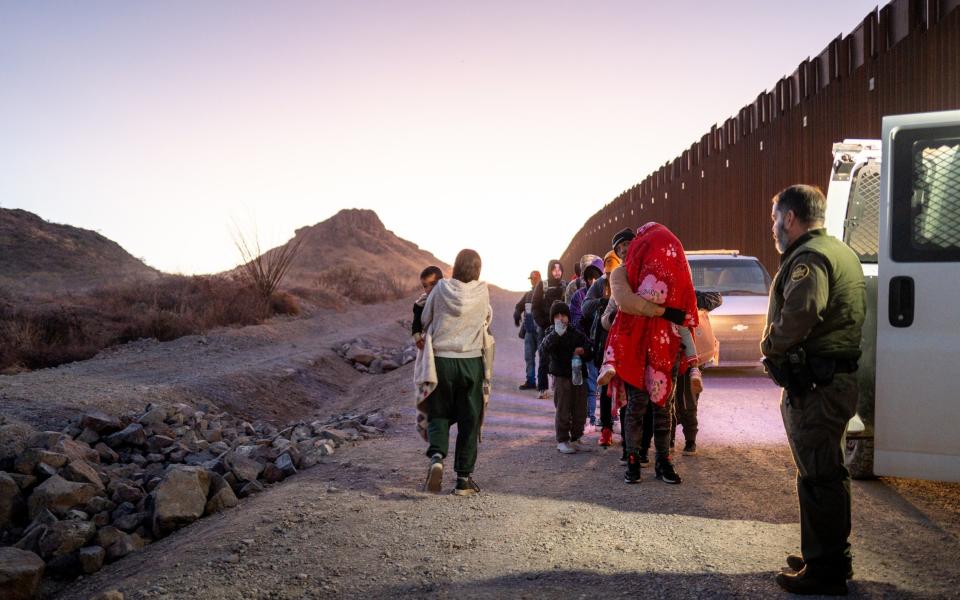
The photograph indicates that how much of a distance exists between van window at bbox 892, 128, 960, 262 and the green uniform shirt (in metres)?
0.73

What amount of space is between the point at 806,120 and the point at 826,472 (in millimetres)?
16377

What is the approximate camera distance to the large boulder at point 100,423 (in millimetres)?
8281

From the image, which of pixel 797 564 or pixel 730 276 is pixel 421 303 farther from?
pixel 730 276

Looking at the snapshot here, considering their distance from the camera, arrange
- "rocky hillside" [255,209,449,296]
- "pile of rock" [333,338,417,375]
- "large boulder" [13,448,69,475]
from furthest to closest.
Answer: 1. "rocky hillside" [255,209,449,296]
2. "pile of rock" [333,338,417,375]
3. "large boulder" [13,448,69,475]

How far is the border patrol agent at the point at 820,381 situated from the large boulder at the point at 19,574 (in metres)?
4.41

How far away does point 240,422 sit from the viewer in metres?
11.0

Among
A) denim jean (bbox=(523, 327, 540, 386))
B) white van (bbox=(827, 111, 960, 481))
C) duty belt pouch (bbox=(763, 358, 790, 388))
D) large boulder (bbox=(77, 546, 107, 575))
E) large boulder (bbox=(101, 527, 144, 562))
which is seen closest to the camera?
duty belt pouch (bbox=(763, 358, 790, 388))

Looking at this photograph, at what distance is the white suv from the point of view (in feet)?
41.2

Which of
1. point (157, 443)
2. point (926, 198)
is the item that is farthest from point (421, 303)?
point (157, 443)

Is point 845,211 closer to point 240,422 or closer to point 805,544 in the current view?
point 805,544

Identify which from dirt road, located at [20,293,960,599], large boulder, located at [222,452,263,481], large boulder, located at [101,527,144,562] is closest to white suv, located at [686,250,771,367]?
dirt road, located at [20,293,960,599]

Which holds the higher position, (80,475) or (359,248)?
(359,248)

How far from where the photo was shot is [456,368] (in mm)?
6082

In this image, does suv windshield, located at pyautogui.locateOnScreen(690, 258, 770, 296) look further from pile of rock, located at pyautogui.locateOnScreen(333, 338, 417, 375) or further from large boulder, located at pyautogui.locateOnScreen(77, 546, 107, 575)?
large boulder, located at pyautogui.locateOnScreen(77, 546, 107, 575)
